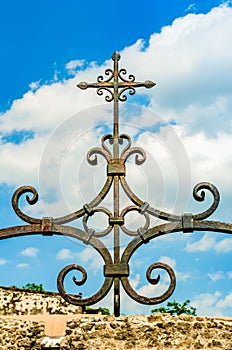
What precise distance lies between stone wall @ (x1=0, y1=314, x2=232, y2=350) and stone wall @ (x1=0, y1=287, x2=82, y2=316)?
37.4 ft

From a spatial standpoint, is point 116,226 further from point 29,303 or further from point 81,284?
point 29,303

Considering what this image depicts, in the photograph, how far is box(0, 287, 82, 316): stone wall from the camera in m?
14.9

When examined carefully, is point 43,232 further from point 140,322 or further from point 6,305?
point 6,305

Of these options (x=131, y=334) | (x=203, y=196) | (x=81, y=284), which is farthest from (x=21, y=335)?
(x=203, y=196)

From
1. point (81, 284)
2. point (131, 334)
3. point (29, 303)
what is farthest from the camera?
point (29, 303)

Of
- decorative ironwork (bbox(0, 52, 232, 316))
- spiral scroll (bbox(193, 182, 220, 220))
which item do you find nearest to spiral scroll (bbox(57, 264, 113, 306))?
decorative ironwork (bbox(0, 52, 232, 316))

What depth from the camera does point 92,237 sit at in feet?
12.3

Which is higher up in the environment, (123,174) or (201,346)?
(123,174)

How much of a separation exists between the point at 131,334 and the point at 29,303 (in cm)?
1240

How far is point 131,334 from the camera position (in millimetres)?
3379

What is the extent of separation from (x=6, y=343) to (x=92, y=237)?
0.81 m

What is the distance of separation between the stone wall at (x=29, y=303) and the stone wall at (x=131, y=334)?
11.4 metres

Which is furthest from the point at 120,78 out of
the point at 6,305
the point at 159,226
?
the point at 6,305

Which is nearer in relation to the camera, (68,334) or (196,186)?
(68,334)
